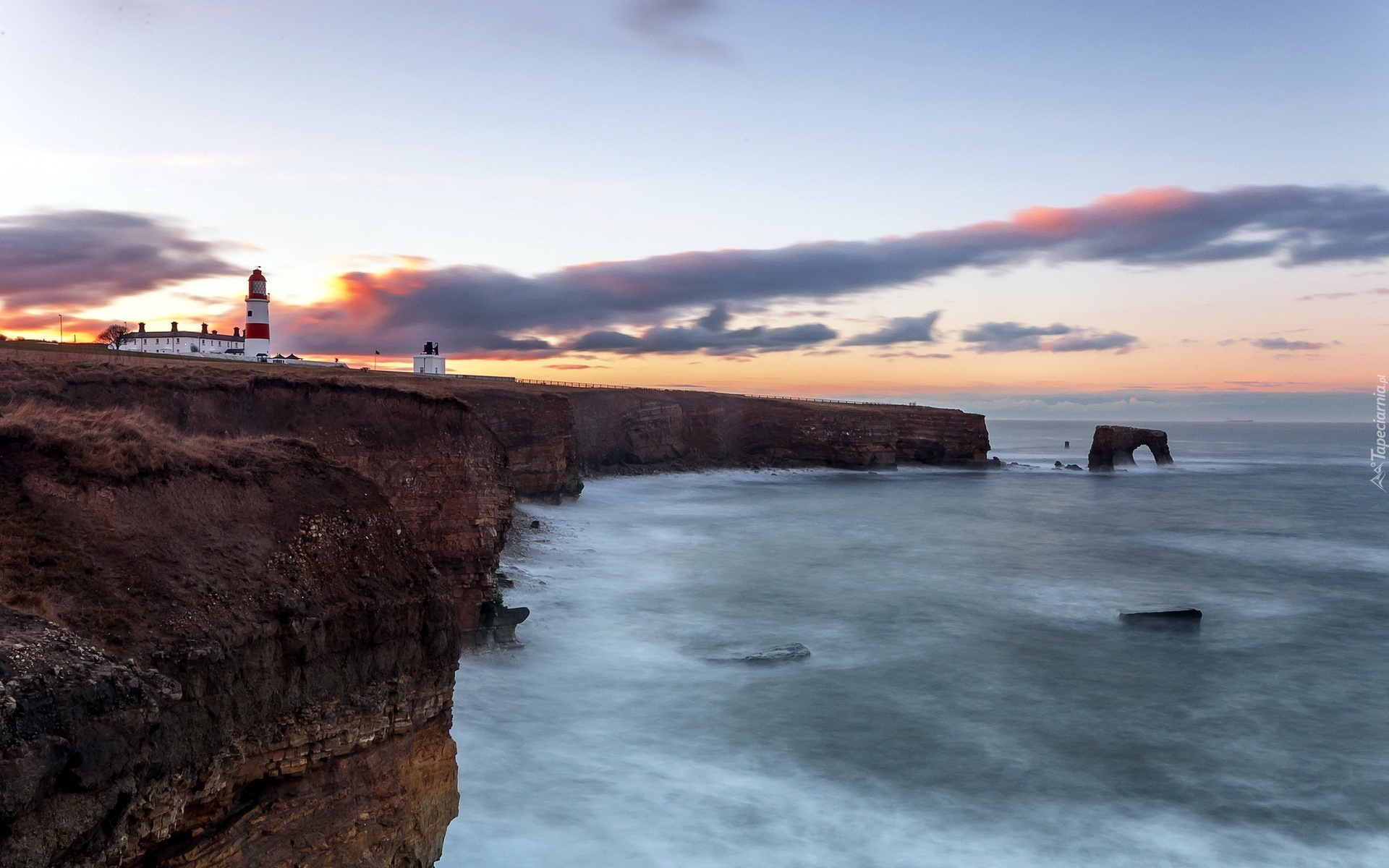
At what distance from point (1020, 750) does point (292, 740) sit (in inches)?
587

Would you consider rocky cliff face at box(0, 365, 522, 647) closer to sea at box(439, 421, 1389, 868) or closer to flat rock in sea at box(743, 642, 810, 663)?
sea at box(439, 421, 1389, 868)

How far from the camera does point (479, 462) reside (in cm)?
1861

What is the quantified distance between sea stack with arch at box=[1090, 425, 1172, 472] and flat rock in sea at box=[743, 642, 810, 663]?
238 feet

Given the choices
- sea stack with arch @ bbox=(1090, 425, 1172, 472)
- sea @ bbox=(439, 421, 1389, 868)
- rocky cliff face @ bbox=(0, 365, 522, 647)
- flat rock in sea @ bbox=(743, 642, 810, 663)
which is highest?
rocky cliff face @ bbox=(0, 365, 522, 647)

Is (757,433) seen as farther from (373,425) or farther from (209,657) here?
(209,657)

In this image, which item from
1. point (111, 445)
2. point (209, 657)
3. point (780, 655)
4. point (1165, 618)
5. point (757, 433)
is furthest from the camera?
point (757, 433)

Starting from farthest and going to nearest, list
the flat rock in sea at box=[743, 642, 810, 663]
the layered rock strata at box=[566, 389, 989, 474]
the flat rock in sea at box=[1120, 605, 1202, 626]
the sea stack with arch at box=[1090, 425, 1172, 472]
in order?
1. the sea stack with arch at box=[1090, 425, 1172, 472]
2. the layered rock strata at box=[566, 389, 989, 474]
3. the flat rock in sea at box=[1120, 605, 1202, 626]
4. the flat rock in sea at box=[743, 642, 810, 663]

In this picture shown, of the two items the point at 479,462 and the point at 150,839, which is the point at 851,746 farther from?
the point at 150,839

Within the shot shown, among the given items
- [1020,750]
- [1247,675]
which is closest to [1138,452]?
[1247,675]

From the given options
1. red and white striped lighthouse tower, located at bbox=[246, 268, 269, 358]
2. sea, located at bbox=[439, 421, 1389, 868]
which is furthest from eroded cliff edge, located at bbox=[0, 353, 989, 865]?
red and white striped lighthouse tower, located at bbox=[246, 268, 269, 358]

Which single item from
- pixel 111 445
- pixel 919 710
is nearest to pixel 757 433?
pixel 919 710

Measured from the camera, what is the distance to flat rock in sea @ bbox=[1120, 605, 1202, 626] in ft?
88.5

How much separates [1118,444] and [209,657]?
95.2 metres

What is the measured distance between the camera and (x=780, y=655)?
22.6m
